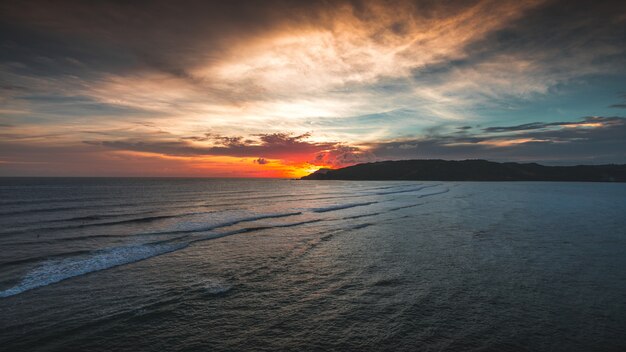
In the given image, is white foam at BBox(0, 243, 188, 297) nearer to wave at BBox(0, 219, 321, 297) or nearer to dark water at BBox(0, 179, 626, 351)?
wave at BBox(0, 219, 321, 297)

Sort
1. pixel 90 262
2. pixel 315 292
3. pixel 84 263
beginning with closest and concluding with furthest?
pixel 315 292 → pixel 84 263 → pixel 90 262

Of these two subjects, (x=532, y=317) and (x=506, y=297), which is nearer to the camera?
(x=532, y=317)

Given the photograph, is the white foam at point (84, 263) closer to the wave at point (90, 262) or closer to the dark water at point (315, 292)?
the wave at point (90, 262)

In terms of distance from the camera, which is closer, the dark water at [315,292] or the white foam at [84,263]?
the dark water at [315,292]

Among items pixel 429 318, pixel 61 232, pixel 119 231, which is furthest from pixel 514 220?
pixel 61 232

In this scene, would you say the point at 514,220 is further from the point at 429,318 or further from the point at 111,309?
the point at 111,309

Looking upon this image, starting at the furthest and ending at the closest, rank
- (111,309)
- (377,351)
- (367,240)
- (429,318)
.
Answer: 1. (367,240)
2. (111,309)
3. (429,318)
4. (377,351)

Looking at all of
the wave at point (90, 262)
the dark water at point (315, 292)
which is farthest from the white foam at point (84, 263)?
the dark water at point (315, 292)

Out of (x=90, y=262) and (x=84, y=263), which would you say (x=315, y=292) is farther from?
(x=84, y=263)

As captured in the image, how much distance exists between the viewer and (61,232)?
27.7 metres

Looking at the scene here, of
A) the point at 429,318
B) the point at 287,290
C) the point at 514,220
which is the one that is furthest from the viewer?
the point at 514,220

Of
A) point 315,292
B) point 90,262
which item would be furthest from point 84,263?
point 315,292

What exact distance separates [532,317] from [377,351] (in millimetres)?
6058

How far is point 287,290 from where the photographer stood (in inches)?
531
